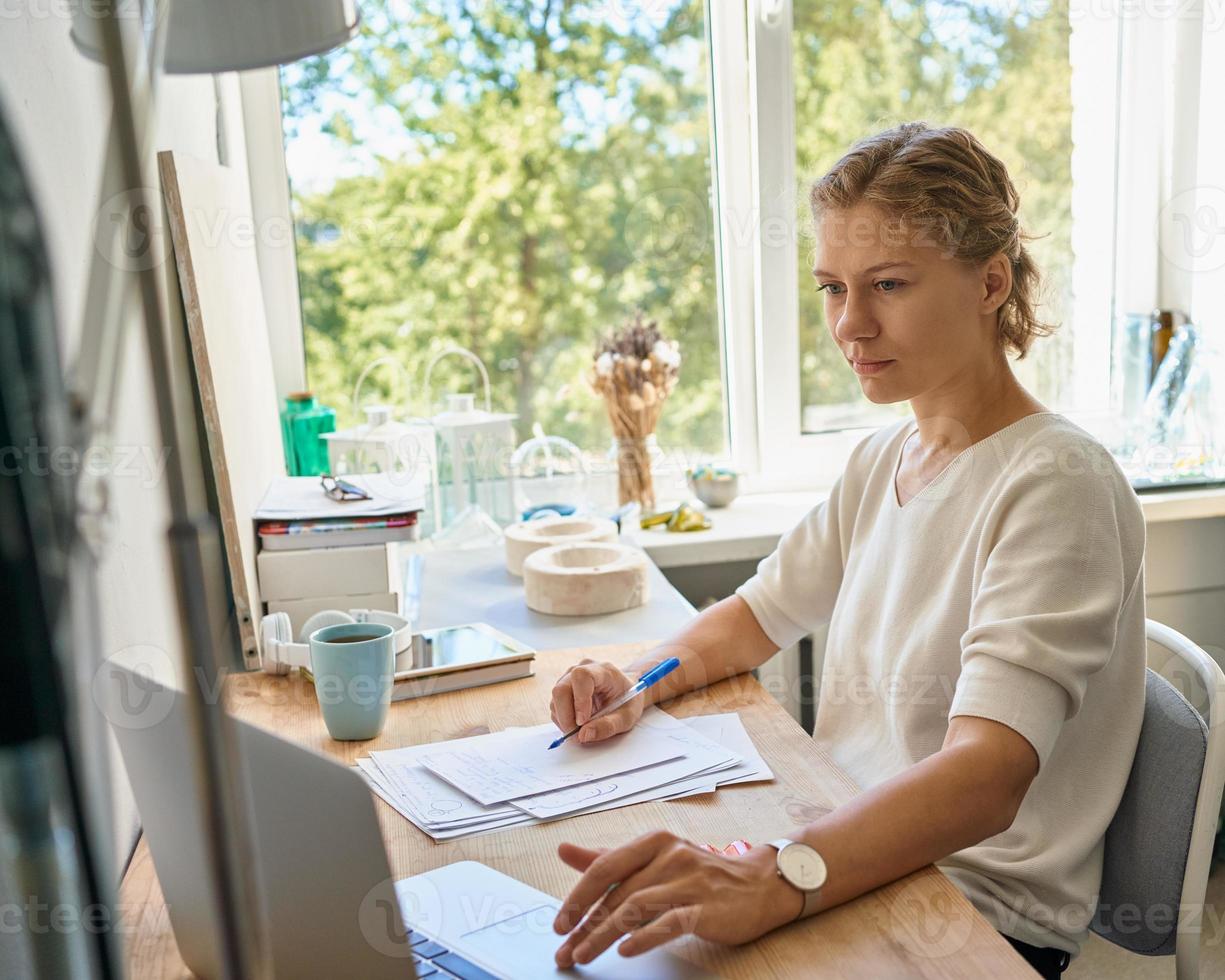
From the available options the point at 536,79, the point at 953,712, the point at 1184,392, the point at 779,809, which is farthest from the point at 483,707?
the point at 1184,392

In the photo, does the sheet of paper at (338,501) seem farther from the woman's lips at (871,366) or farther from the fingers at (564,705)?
the woman's lips at (871,366)

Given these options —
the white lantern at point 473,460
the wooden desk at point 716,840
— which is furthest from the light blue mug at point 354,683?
the white lantern at point 473,460

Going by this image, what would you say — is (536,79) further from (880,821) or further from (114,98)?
(114,98)

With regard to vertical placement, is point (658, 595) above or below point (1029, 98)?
below

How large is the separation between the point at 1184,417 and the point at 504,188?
143cm

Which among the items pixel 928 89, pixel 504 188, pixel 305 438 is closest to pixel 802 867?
pixel 305 438

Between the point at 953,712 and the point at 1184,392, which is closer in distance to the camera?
the point at 953,712

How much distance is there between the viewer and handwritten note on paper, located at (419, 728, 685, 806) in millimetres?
997

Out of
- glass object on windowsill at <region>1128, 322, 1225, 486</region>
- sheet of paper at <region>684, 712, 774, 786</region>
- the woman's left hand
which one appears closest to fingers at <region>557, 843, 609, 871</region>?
the woman's left hand

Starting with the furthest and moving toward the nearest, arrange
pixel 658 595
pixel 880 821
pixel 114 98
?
pixel 658 595, pixel 880 821, pixel 114 98

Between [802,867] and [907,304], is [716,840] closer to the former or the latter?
[802,867]

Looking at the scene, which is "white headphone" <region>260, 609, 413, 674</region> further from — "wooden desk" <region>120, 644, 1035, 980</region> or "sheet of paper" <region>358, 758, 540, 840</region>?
"sheet of paper" <region>358, 758, 540, 840</region>

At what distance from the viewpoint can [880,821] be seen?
84 cm

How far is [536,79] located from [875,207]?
1271mm
